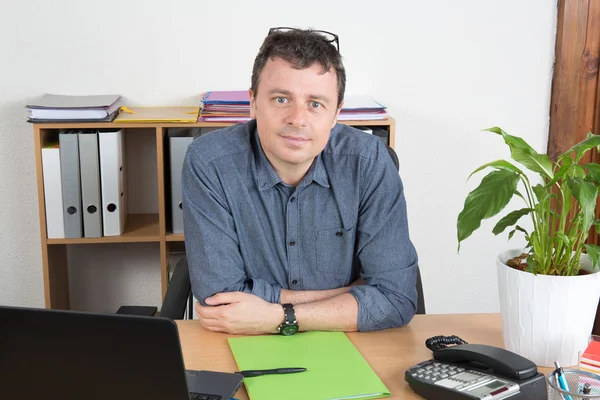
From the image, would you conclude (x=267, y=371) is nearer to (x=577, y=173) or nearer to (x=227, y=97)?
(x=577, y=173)

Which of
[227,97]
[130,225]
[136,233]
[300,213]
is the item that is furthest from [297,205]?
[130,225]

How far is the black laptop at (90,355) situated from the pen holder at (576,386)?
1.98 feet

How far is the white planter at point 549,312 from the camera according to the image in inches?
56.0

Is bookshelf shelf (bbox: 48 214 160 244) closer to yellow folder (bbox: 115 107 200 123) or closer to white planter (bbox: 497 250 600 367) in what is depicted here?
yellow folder (bbox: 115 107 200 123)

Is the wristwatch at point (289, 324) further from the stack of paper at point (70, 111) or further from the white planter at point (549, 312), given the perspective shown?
the stack of paper at point (70, 111)

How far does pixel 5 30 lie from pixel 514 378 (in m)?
2.18

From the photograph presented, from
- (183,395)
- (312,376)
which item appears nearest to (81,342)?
(183,395)

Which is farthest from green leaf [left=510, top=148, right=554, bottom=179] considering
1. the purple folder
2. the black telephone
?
the purple folder

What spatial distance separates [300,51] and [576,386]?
3.16 ft

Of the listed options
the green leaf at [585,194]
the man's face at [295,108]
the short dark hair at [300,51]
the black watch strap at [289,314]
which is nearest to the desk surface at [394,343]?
the black watch strap at [289,314]

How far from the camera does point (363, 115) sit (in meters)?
2.59

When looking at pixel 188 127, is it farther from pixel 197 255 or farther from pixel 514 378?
pixel 514 378

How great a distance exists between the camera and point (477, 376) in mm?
1324

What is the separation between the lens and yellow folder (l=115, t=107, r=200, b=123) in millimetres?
2522
